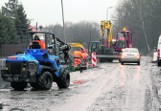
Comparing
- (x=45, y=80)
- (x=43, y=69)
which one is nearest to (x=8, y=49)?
(x=43, y=69)

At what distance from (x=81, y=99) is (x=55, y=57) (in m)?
4.27

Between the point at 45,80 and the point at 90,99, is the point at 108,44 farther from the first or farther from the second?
the point at 90,99

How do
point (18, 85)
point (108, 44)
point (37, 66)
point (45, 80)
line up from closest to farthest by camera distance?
1. point (37, 66)
2. point (45, 80)
3. point (18, 85)
4. point (108, 44)

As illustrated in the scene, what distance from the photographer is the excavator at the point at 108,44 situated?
43.4m

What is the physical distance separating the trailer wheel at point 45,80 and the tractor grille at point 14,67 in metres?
0.87

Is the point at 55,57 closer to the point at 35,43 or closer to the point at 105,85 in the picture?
the point at 35,43

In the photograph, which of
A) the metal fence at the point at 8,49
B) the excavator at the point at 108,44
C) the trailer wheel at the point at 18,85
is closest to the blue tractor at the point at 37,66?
the trailer wheel at the point at 18,85

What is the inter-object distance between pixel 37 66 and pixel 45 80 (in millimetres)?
679

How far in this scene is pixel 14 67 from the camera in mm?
16312

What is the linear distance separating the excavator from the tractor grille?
88.9 ft

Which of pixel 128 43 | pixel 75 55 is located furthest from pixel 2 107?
pixel 128 43

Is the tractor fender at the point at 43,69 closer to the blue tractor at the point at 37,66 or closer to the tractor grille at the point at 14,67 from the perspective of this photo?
the blue tractor at the point at 37,66

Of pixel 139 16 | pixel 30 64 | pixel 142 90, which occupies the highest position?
pixel 139 16

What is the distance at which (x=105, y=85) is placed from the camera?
61.3 ft
